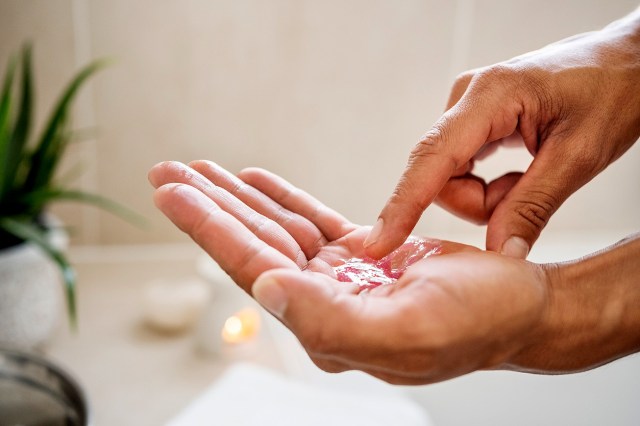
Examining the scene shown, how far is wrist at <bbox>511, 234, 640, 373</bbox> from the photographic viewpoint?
517 millimetres

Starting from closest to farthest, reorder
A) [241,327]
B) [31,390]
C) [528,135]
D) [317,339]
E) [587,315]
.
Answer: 1. [317,339]
2. [587,315]
3. [528,135]
4. [31,390]
5. [241,327]

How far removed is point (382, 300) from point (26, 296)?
636mm

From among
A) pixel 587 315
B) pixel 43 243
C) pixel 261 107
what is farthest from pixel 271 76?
pixel 587 315

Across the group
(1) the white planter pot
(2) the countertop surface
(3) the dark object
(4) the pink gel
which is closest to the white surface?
(2) the countertop surface

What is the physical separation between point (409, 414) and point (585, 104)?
0.53 m

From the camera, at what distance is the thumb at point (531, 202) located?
57 centimetres

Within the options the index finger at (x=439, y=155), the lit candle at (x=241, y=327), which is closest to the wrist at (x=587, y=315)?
the index finger at (x=439, y=155)

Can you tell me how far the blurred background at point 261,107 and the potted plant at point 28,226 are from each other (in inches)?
4.7

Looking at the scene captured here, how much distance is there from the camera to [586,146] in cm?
60

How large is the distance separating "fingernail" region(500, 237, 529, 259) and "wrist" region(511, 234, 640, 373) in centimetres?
2

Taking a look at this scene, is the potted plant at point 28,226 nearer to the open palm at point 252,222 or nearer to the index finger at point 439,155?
the open palm at point 252,222

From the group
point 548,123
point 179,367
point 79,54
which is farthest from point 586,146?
point 79,54

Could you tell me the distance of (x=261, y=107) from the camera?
1193mm

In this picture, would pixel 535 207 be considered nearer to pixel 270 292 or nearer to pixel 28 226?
pixel 270 292
